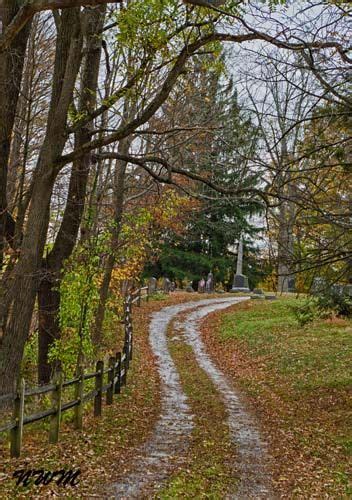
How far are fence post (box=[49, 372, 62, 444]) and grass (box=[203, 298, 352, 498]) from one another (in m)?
3.40

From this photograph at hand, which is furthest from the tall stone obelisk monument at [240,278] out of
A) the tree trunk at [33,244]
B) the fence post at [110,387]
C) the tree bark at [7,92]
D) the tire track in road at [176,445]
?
the tree trunk at [33,244]

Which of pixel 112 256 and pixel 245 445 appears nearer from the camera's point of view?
pixel 245 445

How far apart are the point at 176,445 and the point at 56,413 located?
A: 196cm

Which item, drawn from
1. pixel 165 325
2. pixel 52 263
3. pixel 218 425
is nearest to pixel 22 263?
pixel 52 263

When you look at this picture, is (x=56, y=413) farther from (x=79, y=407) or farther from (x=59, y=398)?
(x=79, y=407)

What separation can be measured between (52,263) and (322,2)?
704 cm

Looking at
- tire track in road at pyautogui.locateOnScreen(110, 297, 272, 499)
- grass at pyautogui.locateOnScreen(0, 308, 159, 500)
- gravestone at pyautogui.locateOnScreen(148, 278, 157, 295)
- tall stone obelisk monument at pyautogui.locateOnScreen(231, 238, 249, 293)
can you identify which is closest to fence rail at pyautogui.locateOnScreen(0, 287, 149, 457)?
grass at pyautogui.locateOnScreen(0, 308, 159, 500)

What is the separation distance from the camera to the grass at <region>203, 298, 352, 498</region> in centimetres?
823

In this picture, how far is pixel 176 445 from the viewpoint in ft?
30.5

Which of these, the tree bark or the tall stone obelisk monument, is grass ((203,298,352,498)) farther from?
the tall stone obelisk monument

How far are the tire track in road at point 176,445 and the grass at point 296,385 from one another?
337 mm

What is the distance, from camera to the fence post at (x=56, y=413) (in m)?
9.06

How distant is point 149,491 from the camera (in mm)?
6891

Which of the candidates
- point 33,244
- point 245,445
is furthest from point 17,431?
point 245,445
